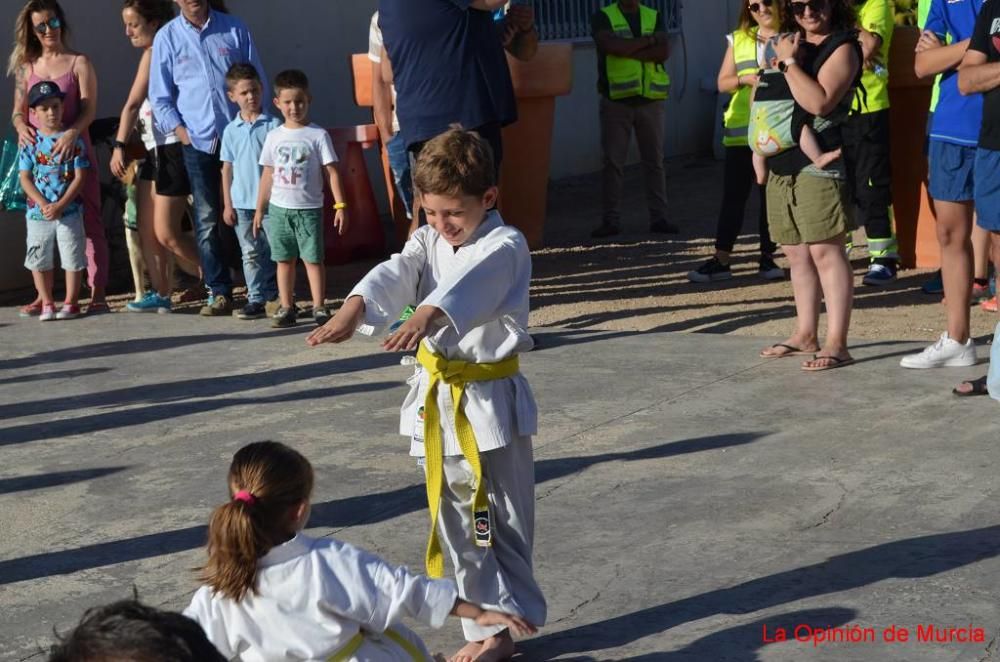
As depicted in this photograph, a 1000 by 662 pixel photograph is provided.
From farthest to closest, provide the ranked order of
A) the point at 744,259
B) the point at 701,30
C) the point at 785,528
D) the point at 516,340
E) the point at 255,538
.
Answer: the point at 701,30 → the point at 744,259 → the point at 785,528 → the point at 516,340 → the point at 255,538

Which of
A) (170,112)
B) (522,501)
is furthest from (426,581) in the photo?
(170,112)

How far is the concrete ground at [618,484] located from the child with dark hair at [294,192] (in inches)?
25.5

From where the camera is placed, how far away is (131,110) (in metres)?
10.2

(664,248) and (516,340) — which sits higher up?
(516,340)

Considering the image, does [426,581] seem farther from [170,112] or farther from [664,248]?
[664,248]

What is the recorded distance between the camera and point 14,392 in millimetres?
8008

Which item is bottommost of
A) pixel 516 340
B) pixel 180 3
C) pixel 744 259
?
pixel 744 259

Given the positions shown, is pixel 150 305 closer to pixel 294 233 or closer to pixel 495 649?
pixel 294 233

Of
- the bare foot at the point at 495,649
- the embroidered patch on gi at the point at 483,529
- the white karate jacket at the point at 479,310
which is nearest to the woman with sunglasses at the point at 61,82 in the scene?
the white karate jacket at the point at 479,310

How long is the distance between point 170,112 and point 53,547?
4810 millimetres

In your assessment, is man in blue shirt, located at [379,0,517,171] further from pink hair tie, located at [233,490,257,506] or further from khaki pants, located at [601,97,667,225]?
pink hair tie, located at [233,490,257,506]

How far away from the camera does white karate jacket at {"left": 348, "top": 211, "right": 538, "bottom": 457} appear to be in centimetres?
423

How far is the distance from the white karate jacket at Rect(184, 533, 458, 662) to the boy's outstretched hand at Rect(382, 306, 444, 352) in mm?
541

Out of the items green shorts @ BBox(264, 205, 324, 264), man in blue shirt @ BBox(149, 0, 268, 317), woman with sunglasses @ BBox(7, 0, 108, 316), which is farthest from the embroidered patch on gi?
woman with sunglasses @ BBox(7, 0, 108, 316)
